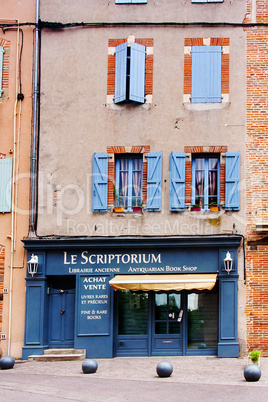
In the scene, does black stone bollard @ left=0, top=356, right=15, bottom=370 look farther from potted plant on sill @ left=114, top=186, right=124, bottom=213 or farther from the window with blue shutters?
the window with blue shutters

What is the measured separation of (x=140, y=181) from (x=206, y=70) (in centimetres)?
358

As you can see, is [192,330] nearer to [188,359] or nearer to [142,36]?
[188,359]

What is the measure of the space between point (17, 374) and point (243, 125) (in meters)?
8.80

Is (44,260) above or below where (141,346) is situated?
above

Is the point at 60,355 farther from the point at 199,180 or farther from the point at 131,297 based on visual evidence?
the point at 199,180

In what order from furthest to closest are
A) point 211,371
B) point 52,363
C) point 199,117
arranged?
point 199,117 → point 52,363 → point 211,371

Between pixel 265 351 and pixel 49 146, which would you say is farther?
pixel 49 146

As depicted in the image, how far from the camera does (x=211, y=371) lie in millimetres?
15266

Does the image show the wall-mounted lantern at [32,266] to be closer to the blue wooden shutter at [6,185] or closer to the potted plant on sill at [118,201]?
the blue wooden shutter at [6,185]

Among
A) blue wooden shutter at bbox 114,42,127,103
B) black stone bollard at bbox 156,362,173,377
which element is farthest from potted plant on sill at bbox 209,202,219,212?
black stone bollard at bbox 156,362,173,377

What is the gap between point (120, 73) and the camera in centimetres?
1861

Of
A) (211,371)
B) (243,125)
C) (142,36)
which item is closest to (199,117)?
(243,125)

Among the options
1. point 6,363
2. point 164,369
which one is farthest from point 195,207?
point 6,363

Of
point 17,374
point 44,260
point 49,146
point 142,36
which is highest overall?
point 142,36
